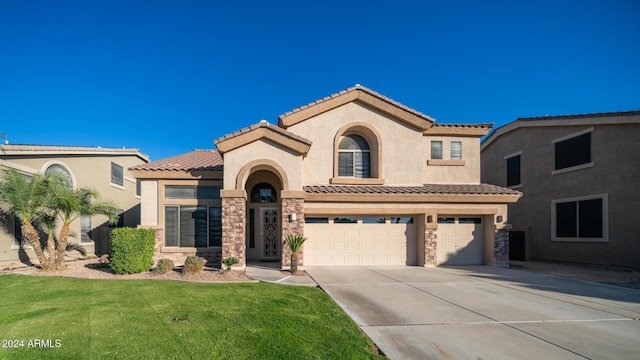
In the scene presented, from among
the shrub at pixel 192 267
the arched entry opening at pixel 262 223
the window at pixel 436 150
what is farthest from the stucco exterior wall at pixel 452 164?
the shrub at pixel 192 267

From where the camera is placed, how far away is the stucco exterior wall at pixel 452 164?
17.7 metres

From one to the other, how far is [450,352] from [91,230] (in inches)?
758

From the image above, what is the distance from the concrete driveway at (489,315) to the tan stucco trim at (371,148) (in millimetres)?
4690

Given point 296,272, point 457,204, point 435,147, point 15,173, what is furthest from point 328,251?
point 15,173

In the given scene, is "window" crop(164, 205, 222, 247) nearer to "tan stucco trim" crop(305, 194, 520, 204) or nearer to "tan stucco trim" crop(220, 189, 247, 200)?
"tan stucco trim" crop(220, 189, 247, 200)

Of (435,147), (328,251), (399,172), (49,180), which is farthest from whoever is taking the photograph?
(435,147)

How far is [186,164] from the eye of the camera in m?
16.0

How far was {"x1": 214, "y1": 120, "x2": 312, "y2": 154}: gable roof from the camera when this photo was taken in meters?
13.7

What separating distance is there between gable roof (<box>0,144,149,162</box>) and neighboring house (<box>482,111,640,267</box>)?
2324cm

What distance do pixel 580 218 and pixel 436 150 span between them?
25.5 ft

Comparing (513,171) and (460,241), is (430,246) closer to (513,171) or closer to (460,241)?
(460,241)

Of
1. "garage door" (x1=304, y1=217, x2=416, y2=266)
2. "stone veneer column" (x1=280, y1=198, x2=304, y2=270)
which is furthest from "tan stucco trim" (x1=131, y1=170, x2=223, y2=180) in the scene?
"garage door" (x1=304, y1=217, x2=416, y2=266)

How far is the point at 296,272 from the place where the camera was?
42.7 feet

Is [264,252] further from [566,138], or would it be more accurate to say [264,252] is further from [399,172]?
[566,138]
